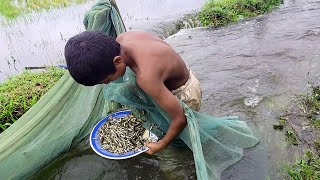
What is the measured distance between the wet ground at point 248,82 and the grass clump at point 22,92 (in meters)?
0.99

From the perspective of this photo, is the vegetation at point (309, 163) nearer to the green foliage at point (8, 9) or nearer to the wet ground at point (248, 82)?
the wet ground at point (248, 82)

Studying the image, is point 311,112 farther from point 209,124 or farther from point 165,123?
point 165,123

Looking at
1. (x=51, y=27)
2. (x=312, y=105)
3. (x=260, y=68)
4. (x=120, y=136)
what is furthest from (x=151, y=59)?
(x=51, y=27)

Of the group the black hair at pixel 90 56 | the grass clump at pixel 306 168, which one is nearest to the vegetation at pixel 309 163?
the grass clump at pixel 306 168

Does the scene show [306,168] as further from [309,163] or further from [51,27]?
[51,27]

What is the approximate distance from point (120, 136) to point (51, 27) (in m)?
5.75

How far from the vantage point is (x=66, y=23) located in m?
8.16

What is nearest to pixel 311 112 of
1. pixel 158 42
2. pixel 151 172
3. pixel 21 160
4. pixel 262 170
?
pixel 262 170

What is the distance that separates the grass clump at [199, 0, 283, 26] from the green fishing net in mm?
4557

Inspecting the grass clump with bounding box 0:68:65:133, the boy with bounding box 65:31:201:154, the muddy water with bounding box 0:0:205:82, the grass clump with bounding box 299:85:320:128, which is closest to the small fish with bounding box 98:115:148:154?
the boy with bounding box 65:31:201:154

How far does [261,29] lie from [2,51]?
17.0 ft

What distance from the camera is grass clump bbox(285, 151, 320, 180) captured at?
2.66 m

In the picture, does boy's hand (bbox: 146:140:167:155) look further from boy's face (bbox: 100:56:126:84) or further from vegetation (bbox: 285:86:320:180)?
vegetation (bbox: 285:86:320:180)

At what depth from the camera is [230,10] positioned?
7.59 metres
